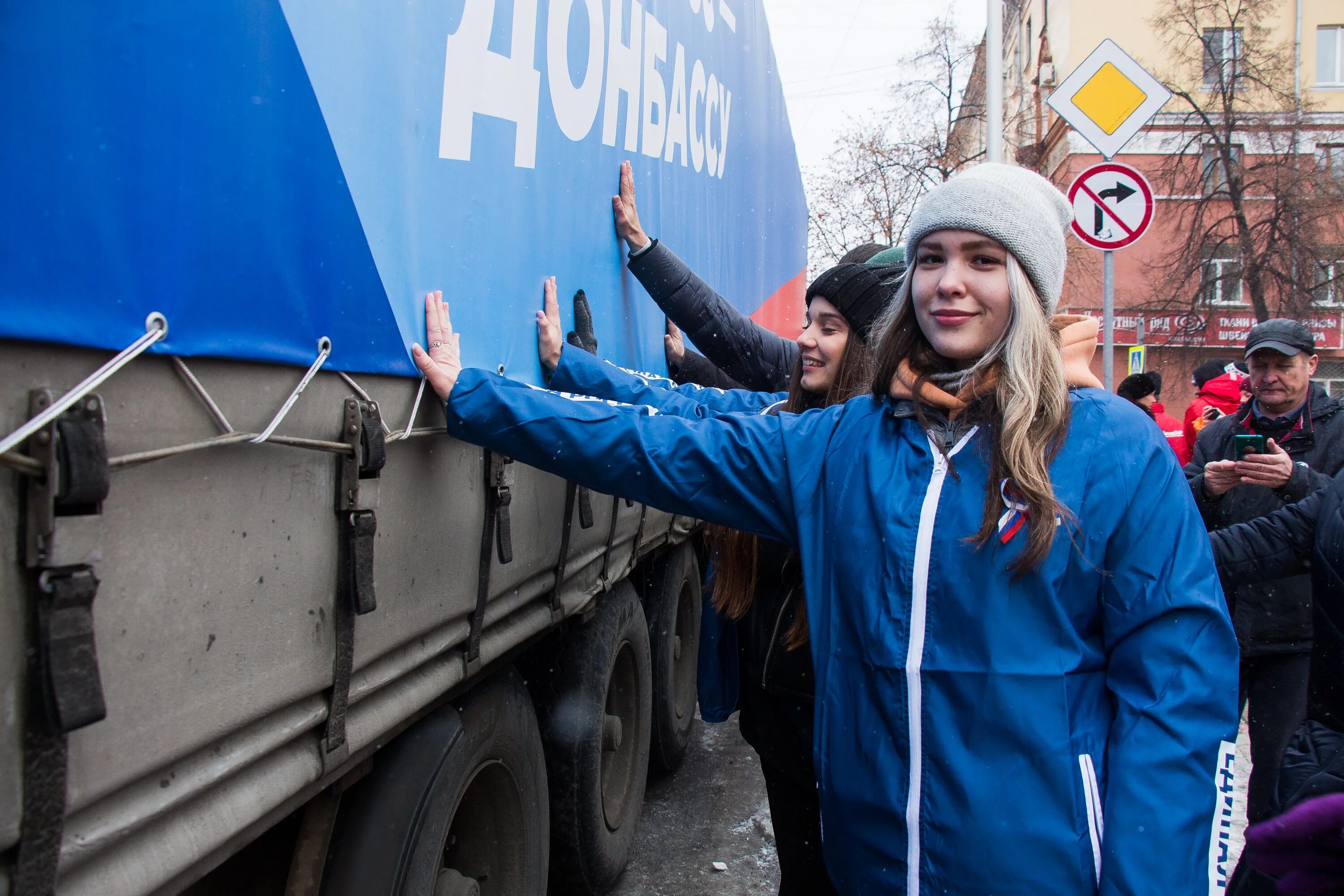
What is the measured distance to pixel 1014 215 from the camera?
1.70 metres

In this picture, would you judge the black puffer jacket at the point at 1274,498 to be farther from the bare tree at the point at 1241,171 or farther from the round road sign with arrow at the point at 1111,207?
the bare tree at the point at 1241,171

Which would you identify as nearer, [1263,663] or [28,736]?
[28,736]

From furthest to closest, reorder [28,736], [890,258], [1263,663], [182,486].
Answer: [1263,663] → [890,258] → [182,486] → [28,736]

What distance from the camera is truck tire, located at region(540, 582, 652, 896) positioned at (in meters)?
2.85

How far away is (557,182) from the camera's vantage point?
238 centimetres

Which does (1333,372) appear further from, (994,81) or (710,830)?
(710,830)

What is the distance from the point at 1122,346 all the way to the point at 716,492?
28.1 m

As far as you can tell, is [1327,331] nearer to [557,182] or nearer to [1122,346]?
[1122,346]

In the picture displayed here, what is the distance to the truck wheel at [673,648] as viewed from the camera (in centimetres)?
416

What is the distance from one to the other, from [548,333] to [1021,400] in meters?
1.14

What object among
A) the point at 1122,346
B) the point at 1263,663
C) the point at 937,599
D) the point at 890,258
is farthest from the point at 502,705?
the point at 1122,346

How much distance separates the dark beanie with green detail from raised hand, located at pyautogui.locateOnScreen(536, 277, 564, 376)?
0.67m

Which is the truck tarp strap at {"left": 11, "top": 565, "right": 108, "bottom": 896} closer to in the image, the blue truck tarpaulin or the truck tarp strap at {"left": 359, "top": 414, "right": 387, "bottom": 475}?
the blue truck tarpaulin

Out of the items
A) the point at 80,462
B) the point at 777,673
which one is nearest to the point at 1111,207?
the point at 777,673
